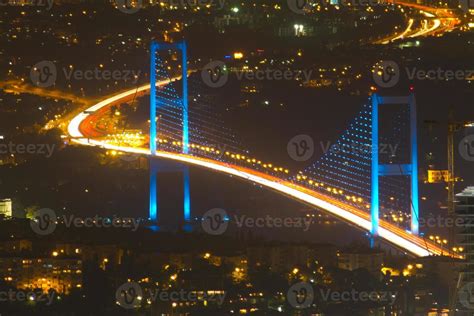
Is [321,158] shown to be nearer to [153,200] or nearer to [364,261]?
[153,200]

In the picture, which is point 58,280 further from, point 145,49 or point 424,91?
point 145,49

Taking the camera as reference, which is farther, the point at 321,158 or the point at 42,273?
the point at 321,158

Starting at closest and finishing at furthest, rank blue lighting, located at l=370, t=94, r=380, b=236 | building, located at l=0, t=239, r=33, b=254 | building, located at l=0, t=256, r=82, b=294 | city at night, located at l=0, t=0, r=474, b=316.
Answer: city at night, located at l=0, t=0, r=474, b=316
building, located at l=0, t=256, r=82, b=294
blue lighting, located at l=370, t=94, r=380, b=236
building, located at l=0, t=239, r=33, b=254

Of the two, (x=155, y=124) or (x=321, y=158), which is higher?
(x=155, y=124)

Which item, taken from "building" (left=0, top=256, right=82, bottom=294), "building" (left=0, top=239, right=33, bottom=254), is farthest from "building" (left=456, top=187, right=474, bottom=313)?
"building" (left=0, top=239, right=33, bottom=254)

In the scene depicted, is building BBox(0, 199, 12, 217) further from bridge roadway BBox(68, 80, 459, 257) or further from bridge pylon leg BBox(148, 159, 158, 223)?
bridge roadway BBox(68, 80, 459, 257)

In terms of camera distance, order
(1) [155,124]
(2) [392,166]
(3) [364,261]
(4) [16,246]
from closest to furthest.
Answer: (3) [364,261] → (4) [16,246] → (2) [392,166] → (1) [155,124]

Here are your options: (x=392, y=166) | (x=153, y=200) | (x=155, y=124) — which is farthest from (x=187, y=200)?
(x=392, y=166)
